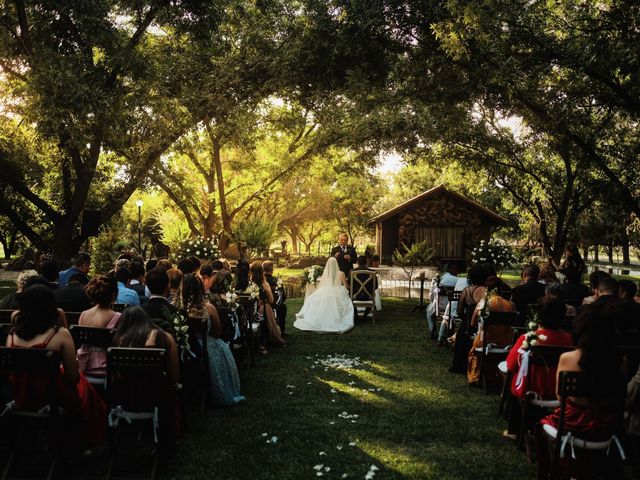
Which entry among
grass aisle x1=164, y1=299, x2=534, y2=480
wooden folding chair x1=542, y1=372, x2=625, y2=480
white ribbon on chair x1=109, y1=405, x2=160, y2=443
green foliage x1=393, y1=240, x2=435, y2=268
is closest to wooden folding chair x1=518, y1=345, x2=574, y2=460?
grass aisle x1=164, y1=299, x2=534, y2=480

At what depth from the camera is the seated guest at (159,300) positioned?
19.1 ft

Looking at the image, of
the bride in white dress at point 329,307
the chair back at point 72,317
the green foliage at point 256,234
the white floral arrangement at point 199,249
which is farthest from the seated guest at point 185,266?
the green foliage at point 256,234

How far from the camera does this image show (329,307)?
495 inches

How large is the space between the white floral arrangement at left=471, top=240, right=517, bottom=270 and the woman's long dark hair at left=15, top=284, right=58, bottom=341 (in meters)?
12.9

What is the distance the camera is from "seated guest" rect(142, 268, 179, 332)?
5.81 metres

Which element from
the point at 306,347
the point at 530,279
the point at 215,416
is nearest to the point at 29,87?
the point at 306,347

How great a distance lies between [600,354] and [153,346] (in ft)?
11.4

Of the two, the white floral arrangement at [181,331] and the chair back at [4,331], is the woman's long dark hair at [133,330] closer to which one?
the white floral arrangement at [181,331]

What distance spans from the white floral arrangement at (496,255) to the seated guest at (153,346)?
12049 millimetres

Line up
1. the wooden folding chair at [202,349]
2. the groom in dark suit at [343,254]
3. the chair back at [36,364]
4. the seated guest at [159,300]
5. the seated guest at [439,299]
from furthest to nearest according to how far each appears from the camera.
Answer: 1. the groom in dark suit at [343,254]
2. the seated guest at [439,299]
3. the wooden folding chair at [202,349]
4. the seated guest at [159,300]
5. the chair back at [36,364]

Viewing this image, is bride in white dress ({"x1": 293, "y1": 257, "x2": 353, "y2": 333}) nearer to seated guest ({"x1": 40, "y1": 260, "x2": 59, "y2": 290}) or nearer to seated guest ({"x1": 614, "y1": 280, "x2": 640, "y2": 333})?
seated guest ({"x1": 40, "y1": 260, "x2": 59, "y2": 290})

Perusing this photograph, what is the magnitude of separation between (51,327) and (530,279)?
21.5ft

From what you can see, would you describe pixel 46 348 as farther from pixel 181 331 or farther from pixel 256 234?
pixel 256 234

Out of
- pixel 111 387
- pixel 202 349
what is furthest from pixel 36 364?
pixel 202 349
